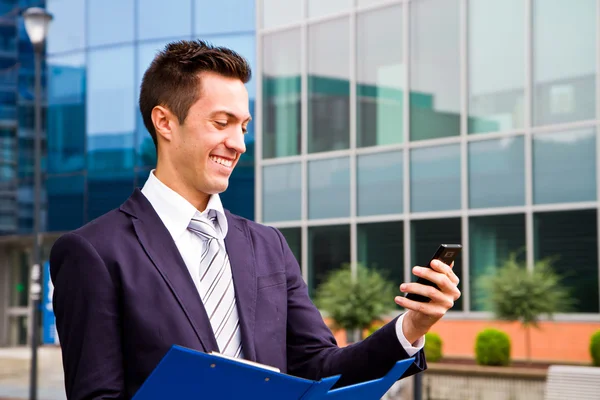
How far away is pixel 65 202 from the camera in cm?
2558

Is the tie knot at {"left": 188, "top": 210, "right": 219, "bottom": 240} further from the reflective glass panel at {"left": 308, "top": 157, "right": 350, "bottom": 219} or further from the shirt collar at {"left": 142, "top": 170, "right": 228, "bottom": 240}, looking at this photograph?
the reflective glass panel at {"left": 308, "top": 157, "right": 350, "bottom": 219}

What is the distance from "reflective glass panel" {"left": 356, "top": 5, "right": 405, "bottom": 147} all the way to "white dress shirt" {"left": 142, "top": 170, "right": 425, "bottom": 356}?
1574cm

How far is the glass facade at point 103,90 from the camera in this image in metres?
23.6

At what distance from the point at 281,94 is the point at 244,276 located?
18.3 metres

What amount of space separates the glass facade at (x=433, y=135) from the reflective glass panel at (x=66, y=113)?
658 centimetres

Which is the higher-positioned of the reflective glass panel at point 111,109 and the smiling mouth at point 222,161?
the reflective glass panel at point 111,109

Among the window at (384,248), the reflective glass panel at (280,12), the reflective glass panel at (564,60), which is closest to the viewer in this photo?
the reflective glass panel at (564,60)

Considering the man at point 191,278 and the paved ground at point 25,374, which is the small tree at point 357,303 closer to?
the paved ground at point 25,374

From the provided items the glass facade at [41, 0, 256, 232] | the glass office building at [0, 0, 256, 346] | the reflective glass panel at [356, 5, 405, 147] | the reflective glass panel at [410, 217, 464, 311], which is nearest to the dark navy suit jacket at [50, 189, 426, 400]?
the reflective glass panel at [410, 217, 464, 311]

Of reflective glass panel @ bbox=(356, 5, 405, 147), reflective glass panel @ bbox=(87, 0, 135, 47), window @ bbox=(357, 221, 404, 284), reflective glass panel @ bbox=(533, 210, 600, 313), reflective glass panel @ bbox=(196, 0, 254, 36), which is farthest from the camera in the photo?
reflective glass panel @ bbox=(87, 0, 135, 47)

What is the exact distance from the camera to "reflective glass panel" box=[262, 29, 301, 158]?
66.3 ft

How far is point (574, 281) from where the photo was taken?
49.2 feet

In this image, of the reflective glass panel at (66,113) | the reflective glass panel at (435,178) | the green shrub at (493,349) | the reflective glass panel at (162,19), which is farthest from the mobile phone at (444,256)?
the reflective glass panel at (66,113)

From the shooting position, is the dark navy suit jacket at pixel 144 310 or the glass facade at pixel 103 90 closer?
the dark navy suit jacket at pixel 144 310
